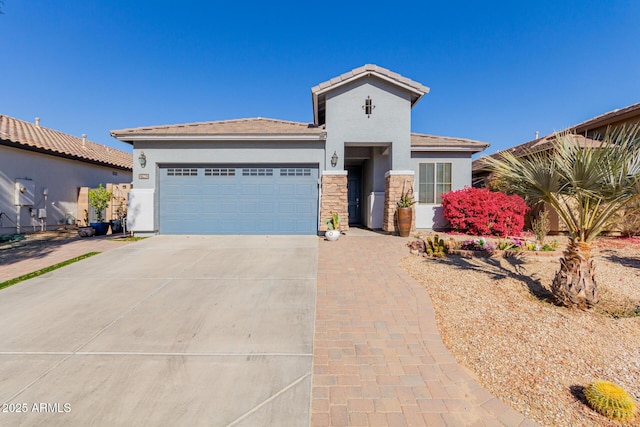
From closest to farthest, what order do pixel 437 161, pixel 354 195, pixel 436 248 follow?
pixel 436 248
pixel 437 161
pixel 354 195

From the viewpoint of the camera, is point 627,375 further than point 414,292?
No

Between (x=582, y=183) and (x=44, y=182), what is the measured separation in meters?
17.6

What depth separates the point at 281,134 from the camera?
968 cm

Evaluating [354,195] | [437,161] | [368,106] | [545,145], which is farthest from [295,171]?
[545,145]

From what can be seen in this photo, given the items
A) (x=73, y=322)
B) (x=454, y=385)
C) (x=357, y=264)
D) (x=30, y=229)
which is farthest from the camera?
(x=30, y=229)

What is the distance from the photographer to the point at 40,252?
298 inches

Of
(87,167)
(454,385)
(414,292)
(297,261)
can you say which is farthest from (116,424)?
(87,167)

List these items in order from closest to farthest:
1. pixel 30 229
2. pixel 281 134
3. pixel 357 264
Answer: pixel 357 264
pixel 281 134
pixel 30 229

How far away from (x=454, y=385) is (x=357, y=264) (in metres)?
3.76

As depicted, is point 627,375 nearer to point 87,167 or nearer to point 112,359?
point 112,359

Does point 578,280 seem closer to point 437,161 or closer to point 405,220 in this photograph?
point 405,220

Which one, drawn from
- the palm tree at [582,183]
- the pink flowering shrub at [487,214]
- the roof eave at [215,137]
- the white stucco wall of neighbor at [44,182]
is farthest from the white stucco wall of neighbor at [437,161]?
the white stucco wall of neighbor at [44,182]

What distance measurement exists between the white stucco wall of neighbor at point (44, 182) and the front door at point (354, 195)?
13523mm

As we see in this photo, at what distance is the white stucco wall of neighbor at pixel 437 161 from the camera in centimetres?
1120
